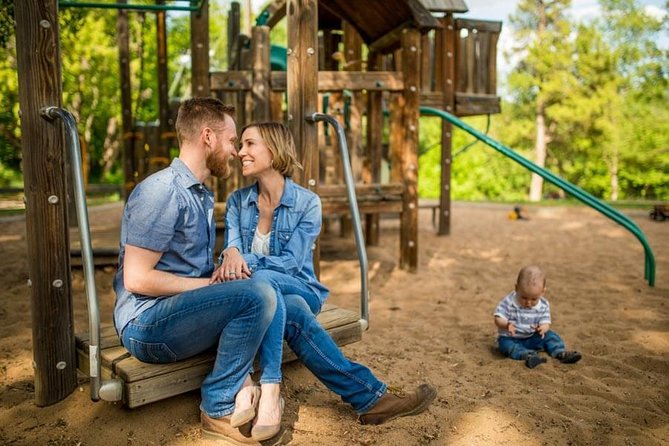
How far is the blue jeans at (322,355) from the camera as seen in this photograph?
2.37 m

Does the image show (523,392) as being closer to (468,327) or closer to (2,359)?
(468,327)

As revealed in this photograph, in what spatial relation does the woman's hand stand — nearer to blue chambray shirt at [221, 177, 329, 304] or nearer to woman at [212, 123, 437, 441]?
woman at [212, 123, 437, 441]

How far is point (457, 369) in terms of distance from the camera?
325 centimetres

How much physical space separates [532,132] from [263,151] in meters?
26.2

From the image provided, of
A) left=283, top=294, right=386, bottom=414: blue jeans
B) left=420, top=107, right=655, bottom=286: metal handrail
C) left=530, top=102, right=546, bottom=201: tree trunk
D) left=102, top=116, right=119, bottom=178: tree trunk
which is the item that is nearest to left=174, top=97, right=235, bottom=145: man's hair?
left=283, top=294, right=386, bottom=414: blue jeans

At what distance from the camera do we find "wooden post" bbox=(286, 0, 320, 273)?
11.7ft

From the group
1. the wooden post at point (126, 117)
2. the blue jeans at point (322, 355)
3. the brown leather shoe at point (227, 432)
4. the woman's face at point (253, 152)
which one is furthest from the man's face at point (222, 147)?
the wooden post at point (126, 117)

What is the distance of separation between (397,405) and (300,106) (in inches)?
77.1

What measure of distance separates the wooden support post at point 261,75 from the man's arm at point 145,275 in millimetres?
3334

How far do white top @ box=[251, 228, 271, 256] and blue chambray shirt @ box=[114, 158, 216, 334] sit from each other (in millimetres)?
354

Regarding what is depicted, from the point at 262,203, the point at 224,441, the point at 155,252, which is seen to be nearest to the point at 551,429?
the point at 224,441

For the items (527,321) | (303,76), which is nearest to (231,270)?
(303,76)

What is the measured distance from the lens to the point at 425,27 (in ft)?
17.1

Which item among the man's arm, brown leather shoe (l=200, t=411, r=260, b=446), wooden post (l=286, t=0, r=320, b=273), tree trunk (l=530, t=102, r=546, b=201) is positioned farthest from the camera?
tree trunk (l=530, t=102, r=546, b=201)
